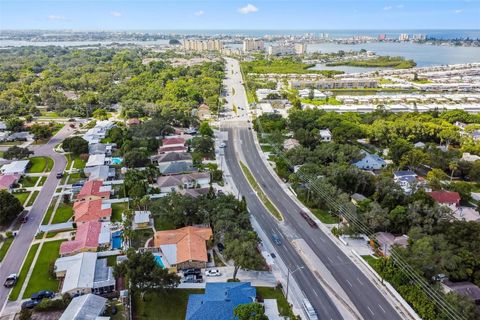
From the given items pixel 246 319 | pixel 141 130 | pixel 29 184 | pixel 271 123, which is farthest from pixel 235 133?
pixel 246 319

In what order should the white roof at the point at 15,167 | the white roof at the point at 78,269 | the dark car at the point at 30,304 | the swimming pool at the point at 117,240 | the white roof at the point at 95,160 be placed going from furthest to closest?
the white roof at the point at 95,160
the white roof at the point at 15,167
the swimming pool at the point at 117,240
the white roof at the point at 78,269
the dark car at the point at 30,304

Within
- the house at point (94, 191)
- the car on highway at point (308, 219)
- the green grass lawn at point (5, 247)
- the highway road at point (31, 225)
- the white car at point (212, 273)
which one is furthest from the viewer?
the house at point (94, 191)

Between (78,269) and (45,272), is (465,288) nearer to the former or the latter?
(78,269)

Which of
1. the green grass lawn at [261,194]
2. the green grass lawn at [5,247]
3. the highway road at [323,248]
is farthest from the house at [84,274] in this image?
the green grass lawn at [261,194]

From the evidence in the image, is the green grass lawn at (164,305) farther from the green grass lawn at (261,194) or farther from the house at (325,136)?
the house at (325,136)

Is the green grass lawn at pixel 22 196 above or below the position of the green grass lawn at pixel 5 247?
above

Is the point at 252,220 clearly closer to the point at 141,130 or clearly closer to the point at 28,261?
the point at 28,261
